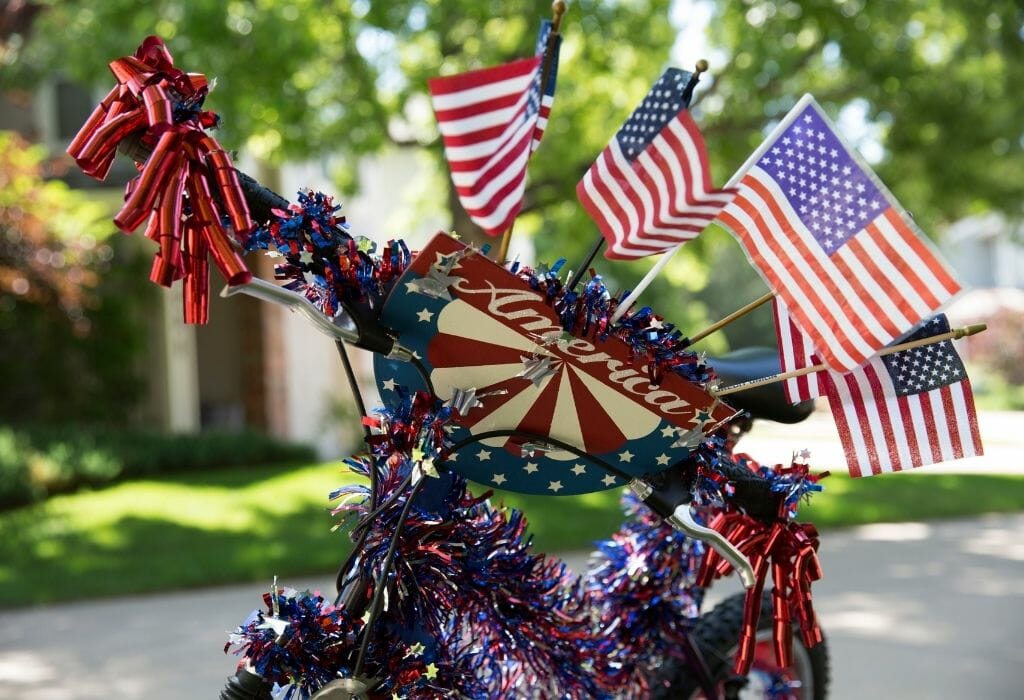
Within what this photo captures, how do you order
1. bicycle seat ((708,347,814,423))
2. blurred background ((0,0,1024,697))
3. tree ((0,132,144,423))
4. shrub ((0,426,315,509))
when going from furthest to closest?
shrub ((0,426,315,509)) < tree ((0,132,144,423)) < blurred background ((0,0,1024,697)) < bicycle seat ((708,347,814,423))

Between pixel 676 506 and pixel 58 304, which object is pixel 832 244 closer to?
pixel 676 506

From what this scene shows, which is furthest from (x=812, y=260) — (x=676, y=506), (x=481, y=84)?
(x=481, y=84)

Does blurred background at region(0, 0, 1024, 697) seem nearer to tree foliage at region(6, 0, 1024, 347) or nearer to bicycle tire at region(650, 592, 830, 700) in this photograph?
tree foliage at region(6, 0, 1024, 347)

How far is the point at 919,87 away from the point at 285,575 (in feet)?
19.9

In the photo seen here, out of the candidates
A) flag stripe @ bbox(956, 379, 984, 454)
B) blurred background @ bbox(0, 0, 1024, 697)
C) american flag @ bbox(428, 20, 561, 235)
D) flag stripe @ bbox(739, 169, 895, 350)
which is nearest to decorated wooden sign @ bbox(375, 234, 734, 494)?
american flag @ bbox(428, 20, 561, 235)

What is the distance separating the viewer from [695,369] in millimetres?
1551

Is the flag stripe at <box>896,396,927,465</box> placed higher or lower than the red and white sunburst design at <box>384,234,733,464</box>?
lower

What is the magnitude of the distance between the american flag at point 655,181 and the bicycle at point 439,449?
0.10 meters

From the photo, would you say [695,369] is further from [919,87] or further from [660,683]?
[919,87]

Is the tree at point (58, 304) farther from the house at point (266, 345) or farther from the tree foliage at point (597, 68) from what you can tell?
the tree foliage at point (597, 68)

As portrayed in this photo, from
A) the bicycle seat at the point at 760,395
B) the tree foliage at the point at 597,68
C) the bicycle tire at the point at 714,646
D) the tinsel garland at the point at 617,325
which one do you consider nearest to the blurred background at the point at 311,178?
the tree foliage at the point at 597,68

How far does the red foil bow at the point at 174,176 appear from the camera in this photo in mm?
1321

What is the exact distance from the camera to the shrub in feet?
30.1

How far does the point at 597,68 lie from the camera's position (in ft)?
26.6
